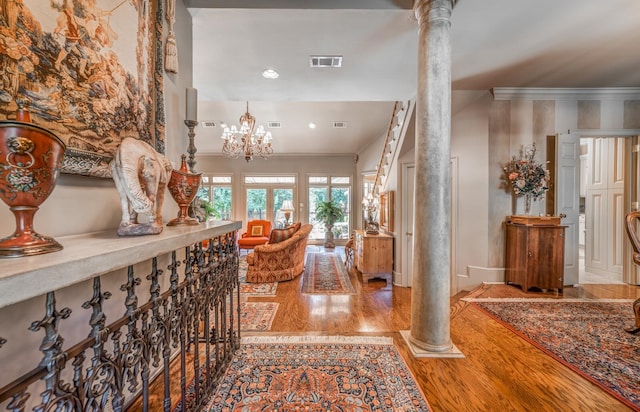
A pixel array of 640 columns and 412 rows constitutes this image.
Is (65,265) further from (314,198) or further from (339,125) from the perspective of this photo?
(314,198)

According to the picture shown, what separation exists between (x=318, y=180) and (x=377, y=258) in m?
4.51

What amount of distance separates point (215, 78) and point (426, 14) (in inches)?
104

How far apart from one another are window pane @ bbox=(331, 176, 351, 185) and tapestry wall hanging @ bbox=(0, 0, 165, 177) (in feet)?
23.2

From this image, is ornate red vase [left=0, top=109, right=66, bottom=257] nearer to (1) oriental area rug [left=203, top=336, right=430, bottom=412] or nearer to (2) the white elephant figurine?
(2) the white elephant figurine

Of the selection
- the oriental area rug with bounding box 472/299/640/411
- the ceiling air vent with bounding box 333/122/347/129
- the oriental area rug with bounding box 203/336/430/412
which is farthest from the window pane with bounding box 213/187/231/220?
the oriental area rug with bounding box 472/299/640/411

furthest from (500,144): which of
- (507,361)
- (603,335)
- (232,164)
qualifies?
(232,164)

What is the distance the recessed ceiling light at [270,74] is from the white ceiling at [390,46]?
0.21 feet

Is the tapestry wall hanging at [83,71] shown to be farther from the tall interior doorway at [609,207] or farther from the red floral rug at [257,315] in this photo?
the tall interior doorway at [609,207]

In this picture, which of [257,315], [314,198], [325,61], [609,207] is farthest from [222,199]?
[609,207]

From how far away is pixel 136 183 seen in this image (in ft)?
3.63

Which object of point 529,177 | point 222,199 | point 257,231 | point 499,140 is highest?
point 499,140

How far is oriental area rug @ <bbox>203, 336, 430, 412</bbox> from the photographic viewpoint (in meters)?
1.53

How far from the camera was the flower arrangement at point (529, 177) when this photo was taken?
11.7 feet

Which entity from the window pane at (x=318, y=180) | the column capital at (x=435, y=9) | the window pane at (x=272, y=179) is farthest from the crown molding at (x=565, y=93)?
the window pane at (x=272, y=179)
